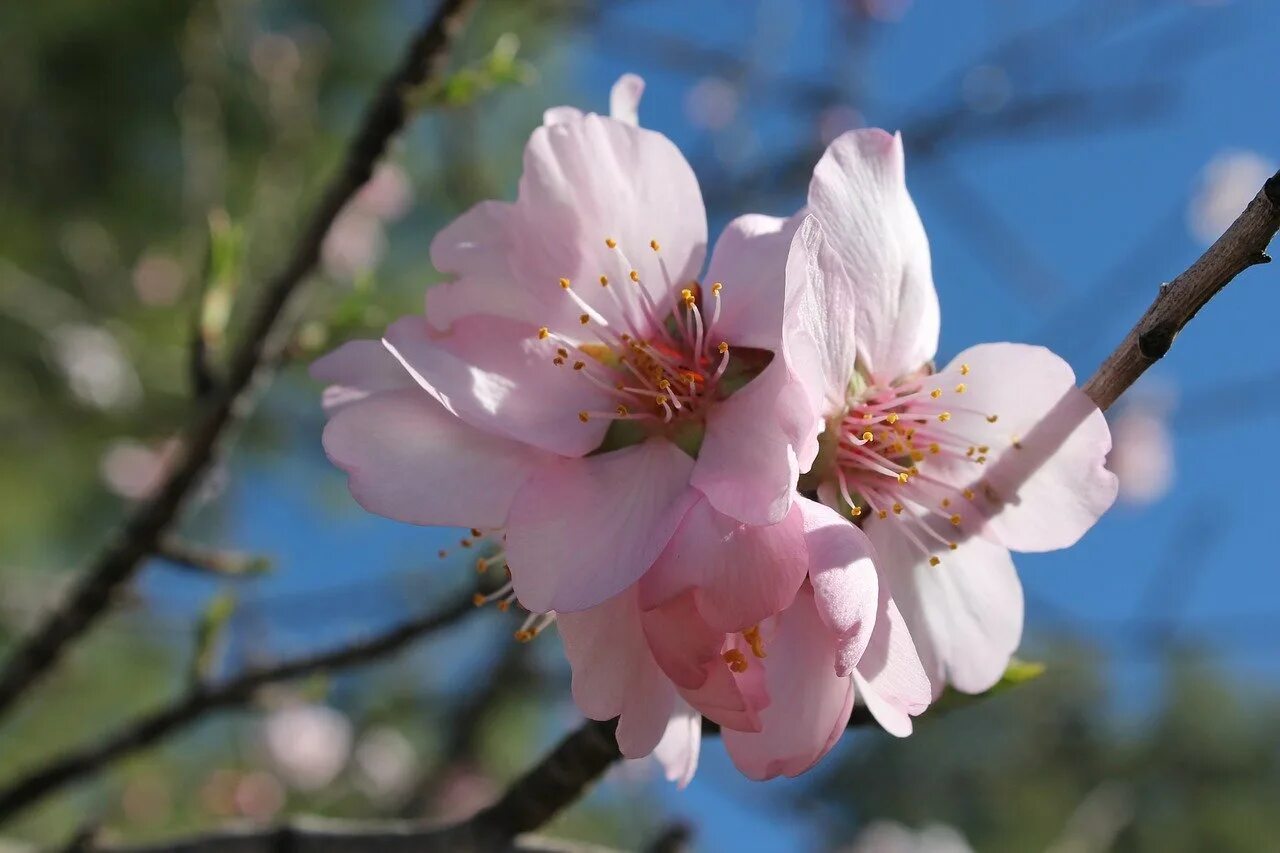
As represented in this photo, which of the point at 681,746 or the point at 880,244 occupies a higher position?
the point at 880,244

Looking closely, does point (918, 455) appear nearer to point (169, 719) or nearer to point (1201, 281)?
point (1201, 281)

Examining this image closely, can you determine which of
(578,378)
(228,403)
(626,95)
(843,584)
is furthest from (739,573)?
(228,403)

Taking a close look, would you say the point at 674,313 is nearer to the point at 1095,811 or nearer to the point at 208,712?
the point at 208,712

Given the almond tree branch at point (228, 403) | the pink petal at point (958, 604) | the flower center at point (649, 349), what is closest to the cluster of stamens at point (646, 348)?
the flower center at point (649, 349)

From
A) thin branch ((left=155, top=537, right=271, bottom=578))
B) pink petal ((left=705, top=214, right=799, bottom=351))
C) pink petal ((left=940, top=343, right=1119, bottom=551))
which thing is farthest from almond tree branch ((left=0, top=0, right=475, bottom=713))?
pink petal ((left=940, top=343, right=1119, bottom=551))

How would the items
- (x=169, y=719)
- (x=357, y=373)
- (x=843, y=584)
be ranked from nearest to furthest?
1. (x=843, y=584)
2. (x=357, y=373)
3. (x=169, y=719)

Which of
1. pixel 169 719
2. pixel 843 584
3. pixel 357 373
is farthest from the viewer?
pixel 169 719
